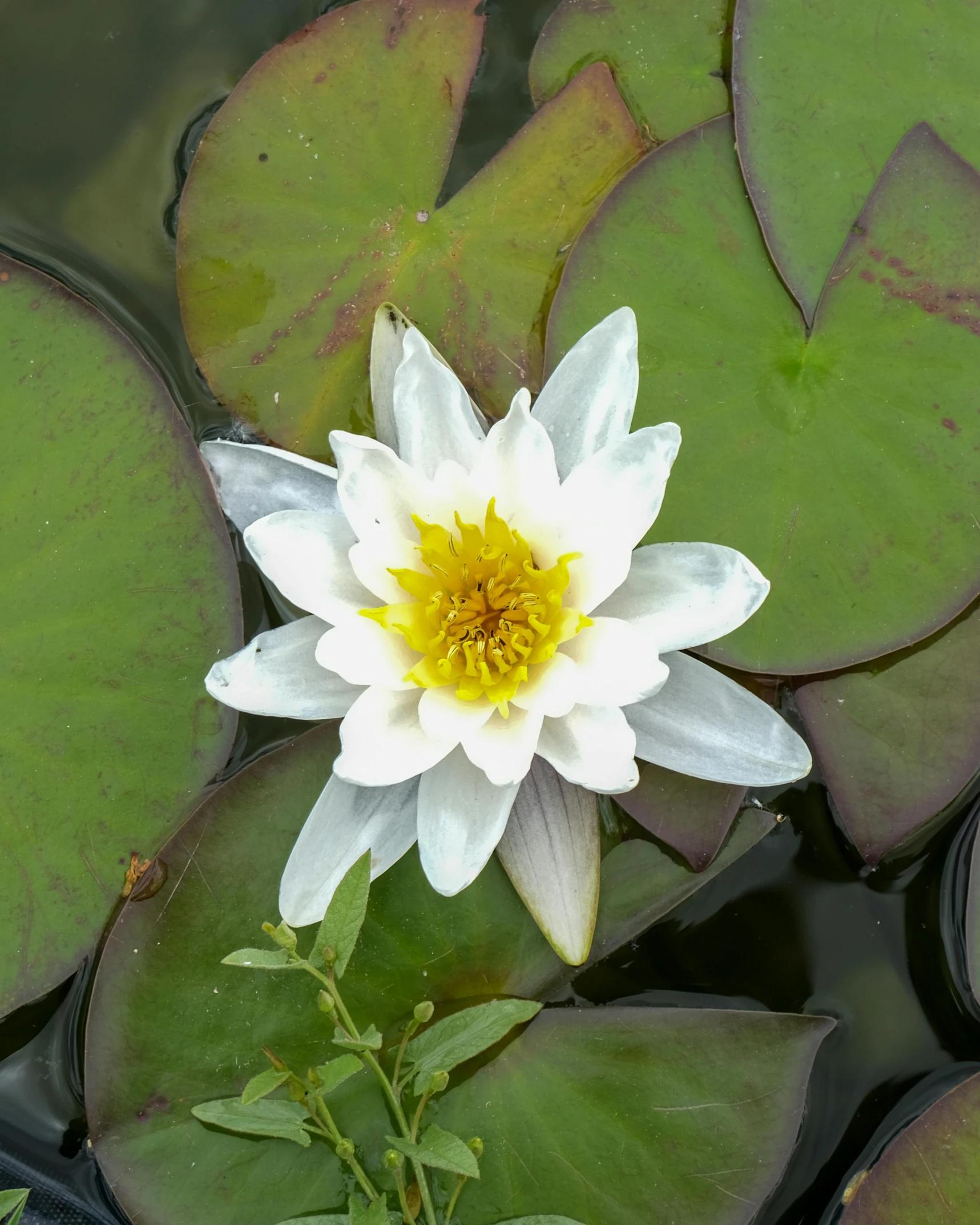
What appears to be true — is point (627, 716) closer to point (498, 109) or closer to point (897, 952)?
point (897, 952)

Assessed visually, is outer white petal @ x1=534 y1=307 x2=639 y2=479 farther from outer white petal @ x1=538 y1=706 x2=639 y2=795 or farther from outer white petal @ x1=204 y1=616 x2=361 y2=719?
outer white petal @ x1=204 y1=616 x2=361 y2=719

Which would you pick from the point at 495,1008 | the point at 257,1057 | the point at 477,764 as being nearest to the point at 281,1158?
the point at 257,1057

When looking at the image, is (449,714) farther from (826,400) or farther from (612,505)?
(826,400)

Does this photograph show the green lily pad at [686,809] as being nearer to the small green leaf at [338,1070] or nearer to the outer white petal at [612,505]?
the outer white petal at [612,505]

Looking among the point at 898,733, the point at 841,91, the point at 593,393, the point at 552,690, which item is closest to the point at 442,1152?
the point at 552,690

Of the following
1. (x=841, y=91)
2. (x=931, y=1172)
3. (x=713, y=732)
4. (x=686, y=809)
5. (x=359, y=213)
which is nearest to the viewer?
(x=713, y=732)

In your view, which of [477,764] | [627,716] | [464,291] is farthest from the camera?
[464,291]

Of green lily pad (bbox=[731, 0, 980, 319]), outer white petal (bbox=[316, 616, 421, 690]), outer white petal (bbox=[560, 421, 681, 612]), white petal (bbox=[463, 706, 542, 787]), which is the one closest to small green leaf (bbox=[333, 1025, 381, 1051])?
white petal (bbox=[463, 706, 542, 787])
